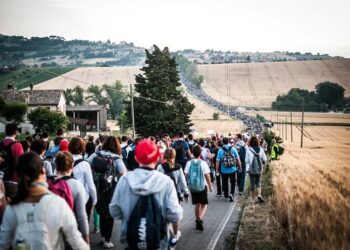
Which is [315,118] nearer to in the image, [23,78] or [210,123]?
[210,123]

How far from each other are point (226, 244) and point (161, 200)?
15.3 ft

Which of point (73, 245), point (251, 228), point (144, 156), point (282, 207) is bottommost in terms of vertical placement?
point (251, 228)

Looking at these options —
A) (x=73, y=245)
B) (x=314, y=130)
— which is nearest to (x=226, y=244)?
(x=73, y=245)

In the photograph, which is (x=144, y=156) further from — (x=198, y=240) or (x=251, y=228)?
(x=251, y=228)

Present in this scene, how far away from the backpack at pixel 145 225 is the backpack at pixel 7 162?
493cm

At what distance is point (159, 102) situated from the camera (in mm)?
44250

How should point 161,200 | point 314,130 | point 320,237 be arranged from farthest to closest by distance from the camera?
1. point 314,130
2. point 320,237
3. point 161,200

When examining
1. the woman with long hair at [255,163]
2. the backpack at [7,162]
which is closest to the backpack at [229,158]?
the woman with long hair at [255,163]

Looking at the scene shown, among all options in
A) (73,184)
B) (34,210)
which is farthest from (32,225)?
(73,184)

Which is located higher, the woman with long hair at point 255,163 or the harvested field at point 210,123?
the woman with long hair at point 255,163

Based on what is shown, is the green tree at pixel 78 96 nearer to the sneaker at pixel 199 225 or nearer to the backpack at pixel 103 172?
the sneaker at pixel 199 225

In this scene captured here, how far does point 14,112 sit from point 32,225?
62053mm

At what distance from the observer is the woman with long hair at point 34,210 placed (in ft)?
12.1

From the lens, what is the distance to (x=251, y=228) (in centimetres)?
962
